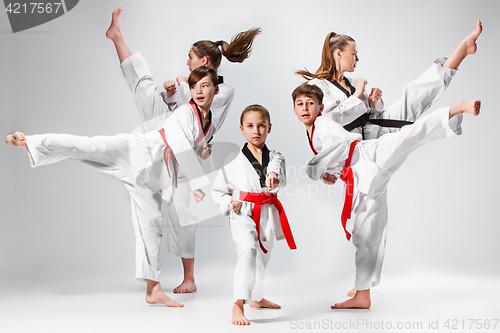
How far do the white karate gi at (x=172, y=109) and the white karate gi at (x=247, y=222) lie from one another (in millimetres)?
628

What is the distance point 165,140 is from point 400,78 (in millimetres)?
2234

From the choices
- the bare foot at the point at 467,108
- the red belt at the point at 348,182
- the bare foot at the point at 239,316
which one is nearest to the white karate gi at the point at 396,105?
the red belt at the point at 348,182

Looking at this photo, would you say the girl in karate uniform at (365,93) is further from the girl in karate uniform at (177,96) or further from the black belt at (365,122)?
the girl in karate uniform at (177,96)

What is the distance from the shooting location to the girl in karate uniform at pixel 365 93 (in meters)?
2.94

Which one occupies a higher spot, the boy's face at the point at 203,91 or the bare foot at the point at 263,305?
the boy's face at the point at 203,91

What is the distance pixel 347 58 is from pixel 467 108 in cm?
99

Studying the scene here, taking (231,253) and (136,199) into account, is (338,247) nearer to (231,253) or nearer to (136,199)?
(231,253)

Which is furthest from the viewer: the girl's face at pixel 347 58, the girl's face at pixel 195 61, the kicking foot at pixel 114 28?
the girl's face at pixel 195 61

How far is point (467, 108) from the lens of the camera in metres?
2.36

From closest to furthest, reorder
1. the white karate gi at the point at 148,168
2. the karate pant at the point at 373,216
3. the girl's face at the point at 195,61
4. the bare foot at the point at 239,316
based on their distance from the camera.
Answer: the bare foot at the point at 239,316
the karate pant at the point at 373,216
the white karate gi at the point at 148,168
the girl's face at the point at 195,61

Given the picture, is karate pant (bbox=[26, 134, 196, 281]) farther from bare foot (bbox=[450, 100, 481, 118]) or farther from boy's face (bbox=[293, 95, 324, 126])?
bare foot (bbox=[450, 100, 481, 118])

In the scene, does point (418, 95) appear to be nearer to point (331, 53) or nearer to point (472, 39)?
point (472, 39)

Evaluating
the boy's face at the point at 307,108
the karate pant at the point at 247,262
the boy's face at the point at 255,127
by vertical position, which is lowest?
the karate pant at the point at 247,262

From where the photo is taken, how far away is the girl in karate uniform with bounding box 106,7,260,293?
131 inches
